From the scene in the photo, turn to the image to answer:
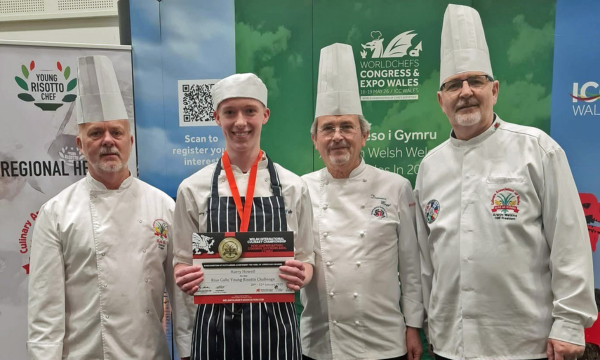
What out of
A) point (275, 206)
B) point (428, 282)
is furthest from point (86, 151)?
point (428, 282)

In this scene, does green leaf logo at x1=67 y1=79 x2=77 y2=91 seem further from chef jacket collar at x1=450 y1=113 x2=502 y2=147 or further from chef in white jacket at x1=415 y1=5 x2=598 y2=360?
chef jacket collar at x1=450 y1=113 x2=502 y2=147

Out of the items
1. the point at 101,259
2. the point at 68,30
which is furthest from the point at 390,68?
the point at 68,30

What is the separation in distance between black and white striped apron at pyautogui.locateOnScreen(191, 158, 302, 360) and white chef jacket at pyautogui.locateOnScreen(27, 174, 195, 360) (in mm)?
342

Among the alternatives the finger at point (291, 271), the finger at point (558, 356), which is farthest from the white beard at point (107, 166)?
the finger at point (558, 356)

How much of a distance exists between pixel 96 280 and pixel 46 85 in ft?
6.10

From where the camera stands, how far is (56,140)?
3006mm

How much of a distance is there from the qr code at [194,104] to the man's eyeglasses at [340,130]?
54.5 inches

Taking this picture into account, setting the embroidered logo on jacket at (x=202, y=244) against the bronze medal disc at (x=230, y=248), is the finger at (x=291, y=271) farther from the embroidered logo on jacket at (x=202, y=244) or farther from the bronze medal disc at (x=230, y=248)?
the embroidered logo on jacket at (x=202, y=244)

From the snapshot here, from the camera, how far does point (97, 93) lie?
194cm

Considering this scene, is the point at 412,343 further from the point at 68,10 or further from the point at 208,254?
the point at 68,10

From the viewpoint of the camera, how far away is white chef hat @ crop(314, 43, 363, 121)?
84.0 inches

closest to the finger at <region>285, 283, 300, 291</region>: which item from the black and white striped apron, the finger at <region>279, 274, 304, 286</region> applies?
the finger at <region>279, 274, 304, 286</region>

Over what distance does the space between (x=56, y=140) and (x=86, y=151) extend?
136 centimetres

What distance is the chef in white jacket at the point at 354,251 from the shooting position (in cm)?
196
